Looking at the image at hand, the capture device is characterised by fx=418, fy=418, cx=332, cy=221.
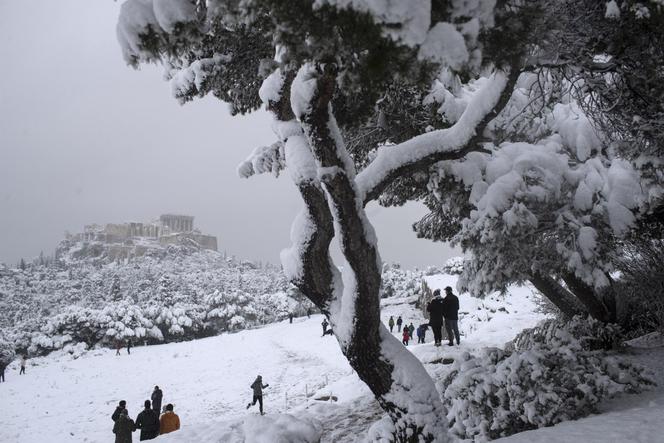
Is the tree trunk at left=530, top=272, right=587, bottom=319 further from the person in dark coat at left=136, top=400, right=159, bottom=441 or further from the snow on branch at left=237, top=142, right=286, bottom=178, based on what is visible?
the person in dark coat at left=136, top=400, right=159, bottom=441

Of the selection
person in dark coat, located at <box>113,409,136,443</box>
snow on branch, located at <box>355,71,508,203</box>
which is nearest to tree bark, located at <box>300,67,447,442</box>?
snow on branch, located at <box>355,71,508,203</box>

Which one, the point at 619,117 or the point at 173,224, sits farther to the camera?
the point at 173,224

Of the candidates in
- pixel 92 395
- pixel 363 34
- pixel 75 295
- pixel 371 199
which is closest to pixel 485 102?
pixel 371 199

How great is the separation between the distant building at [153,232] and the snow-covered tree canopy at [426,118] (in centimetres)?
16684

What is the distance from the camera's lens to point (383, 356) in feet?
13.0

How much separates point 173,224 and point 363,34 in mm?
191649

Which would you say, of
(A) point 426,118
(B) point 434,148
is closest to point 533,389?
(B) point 434,148

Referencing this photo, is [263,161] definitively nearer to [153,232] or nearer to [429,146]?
[429,146]

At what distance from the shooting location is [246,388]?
17.8 metres

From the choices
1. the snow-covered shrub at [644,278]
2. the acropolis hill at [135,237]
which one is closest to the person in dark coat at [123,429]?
the snow-covered shrub at [644,278]

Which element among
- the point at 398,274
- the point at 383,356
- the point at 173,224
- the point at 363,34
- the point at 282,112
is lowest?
the point at 383,356

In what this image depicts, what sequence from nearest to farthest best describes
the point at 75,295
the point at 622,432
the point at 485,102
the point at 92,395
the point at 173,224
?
the point at 622,432 < the point at 485,102 < the point at 92,395 < the point at 75,295 < the point at 173,224

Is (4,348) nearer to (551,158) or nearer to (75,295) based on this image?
(75,295)

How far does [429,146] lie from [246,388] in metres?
16.6
